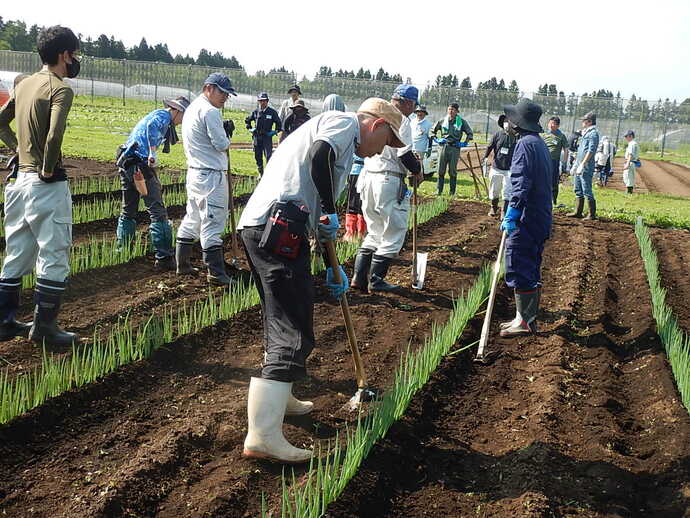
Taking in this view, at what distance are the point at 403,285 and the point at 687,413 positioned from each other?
315cm

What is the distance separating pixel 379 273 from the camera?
639 centimetres

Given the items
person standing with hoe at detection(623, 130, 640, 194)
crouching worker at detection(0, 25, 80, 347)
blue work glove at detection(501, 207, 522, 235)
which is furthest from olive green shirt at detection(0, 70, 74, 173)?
person standing with hoe at detection(623, 130, 640, 194)

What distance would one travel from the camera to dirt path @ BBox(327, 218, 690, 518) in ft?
10.4

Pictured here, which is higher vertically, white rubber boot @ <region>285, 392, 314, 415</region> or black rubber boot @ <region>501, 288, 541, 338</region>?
black rubber boot @ <region>501, 288, 541, 338</region>

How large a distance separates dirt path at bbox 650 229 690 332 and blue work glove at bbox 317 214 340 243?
3862mm

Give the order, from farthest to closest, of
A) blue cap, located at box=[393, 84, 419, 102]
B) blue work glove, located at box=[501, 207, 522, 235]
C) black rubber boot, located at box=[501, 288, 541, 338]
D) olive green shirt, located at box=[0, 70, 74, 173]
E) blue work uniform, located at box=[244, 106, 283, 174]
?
1. blue work uniform, located at box=[244, 106, 283, 174]
2. blue cap, located at box=[393, 84, 419, 102]
3. black rubber boot, located at box=[501, 288, 541, 338]
4. blue work glove, located at box=[501, 207, 522, 235]
5. olive green shirt, located at box=[0, 70, 74, 173]

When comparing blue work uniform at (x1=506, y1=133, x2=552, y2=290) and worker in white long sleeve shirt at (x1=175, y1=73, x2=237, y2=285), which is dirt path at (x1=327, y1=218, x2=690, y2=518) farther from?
worker in white long sleeve shirt at (x1=175, y1=73, x2=237, y2=285)

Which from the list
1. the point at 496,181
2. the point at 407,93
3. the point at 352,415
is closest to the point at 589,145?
the point at 496,181

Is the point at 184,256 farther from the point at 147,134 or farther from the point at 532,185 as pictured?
the point at 532,185

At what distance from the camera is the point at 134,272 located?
21.7 ft

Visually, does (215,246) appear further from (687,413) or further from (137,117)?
(137,117)

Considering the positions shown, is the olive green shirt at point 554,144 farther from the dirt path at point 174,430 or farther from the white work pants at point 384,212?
the dirt path at point 174,430

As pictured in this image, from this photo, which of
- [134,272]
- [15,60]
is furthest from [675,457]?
[15,60]

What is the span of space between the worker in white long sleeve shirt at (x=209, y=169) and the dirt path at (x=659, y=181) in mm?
14947
